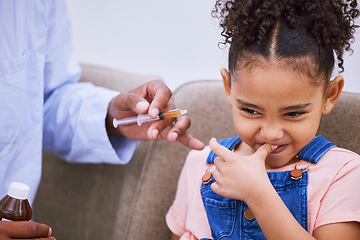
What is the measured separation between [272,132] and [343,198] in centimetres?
16

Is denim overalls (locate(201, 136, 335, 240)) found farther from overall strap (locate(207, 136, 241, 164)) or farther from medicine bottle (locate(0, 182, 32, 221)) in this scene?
medicine bottle (locate(0, 182, 32, 221))

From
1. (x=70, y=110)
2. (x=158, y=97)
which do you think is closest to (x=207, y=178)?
(x=158, y=97)

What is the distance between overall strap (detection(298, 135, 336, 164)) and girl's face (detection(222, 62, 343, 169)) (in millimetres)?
15

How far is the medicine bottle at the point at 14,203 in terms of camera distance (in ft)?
2.35

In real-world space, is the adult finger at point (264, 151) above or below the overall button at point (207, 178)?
above

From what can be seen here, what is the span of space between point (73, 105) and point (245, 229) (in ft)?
1.86

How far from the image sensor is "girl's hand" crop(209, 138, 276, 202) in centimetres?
70

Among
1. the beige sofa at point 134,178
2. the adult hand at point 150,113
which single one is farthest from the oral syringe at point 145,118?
the beige sofa at point 134,178

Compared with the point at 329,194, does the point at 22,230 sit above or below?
below

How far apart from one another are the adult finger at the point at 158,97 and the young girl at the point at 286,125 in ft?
0.50

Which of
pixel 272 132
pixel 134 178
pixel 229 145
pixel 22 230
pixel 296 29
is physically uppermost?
pixel 296 29

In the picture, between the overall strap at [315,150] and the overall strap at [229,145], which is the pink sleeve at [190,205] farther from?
the overall strap at [315,150]

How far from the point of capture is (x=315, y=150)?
79cm

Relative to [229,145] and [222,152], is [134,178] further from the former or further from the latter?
[222,152]
